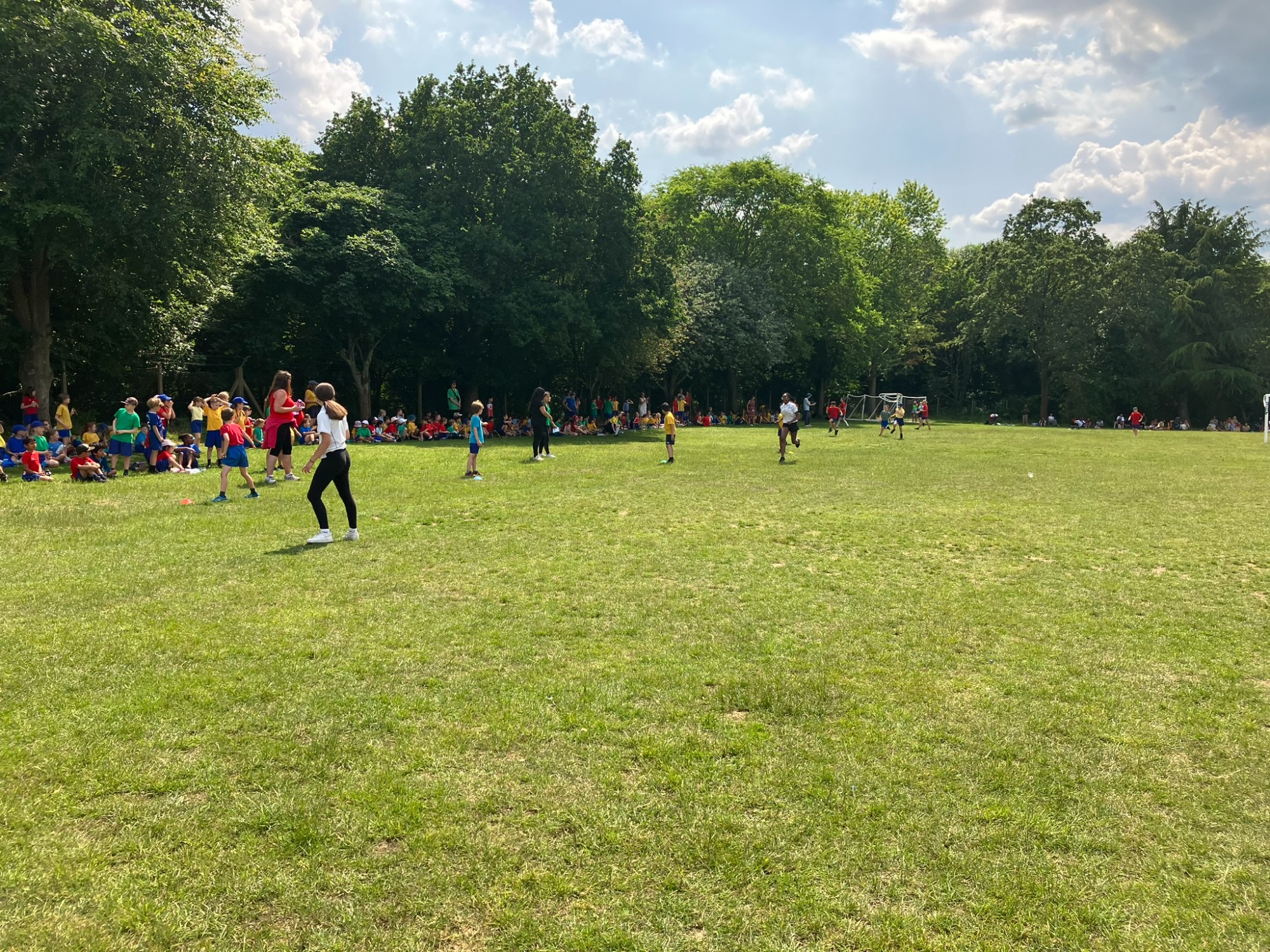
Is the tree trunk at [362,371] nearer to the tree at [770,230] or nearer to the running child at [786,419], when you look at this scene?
the running child at [786,419]

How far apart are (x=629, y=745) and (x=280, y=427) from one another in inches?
490

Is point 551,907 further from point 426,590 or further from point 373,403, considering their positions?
point 373,403

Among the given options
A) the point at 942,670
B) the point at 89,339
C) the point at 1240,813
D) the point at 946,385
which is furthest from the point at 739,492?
the point at 946,385

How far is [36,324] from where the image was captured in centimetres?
2111

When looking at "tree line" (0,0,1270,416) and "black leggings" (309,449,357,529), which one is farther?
"tree line" (0,0,1270,416)

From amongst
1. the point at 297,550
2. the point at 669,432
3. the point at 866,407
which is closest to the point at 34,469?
the point at 297,550

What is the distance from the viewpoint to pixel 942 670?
5855 millimetres

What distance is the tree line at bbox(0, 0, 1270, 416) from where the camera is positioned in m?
19.1

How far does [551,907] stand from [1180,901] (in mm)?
2709

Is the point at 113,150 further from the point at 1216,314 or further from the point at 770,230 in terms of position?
the point at 1216,314

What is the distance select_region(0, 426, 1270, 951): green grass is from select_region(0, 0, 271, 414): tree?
12190mm

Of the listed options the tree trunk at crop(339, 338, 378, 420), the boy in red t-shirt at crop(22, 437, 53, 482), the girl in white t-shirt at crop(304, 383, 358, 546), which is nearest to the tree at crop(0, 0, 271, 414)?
the boy in red t-shirt at crop(22, 437, 53, 482)

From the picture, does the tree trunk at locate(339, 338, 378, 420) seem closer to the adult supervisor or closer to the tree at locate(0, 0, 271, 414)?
the tree at locate(0, 0, 271, 414)

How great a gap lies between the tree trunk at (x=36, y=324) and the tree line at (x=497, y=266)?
0.28 ft
